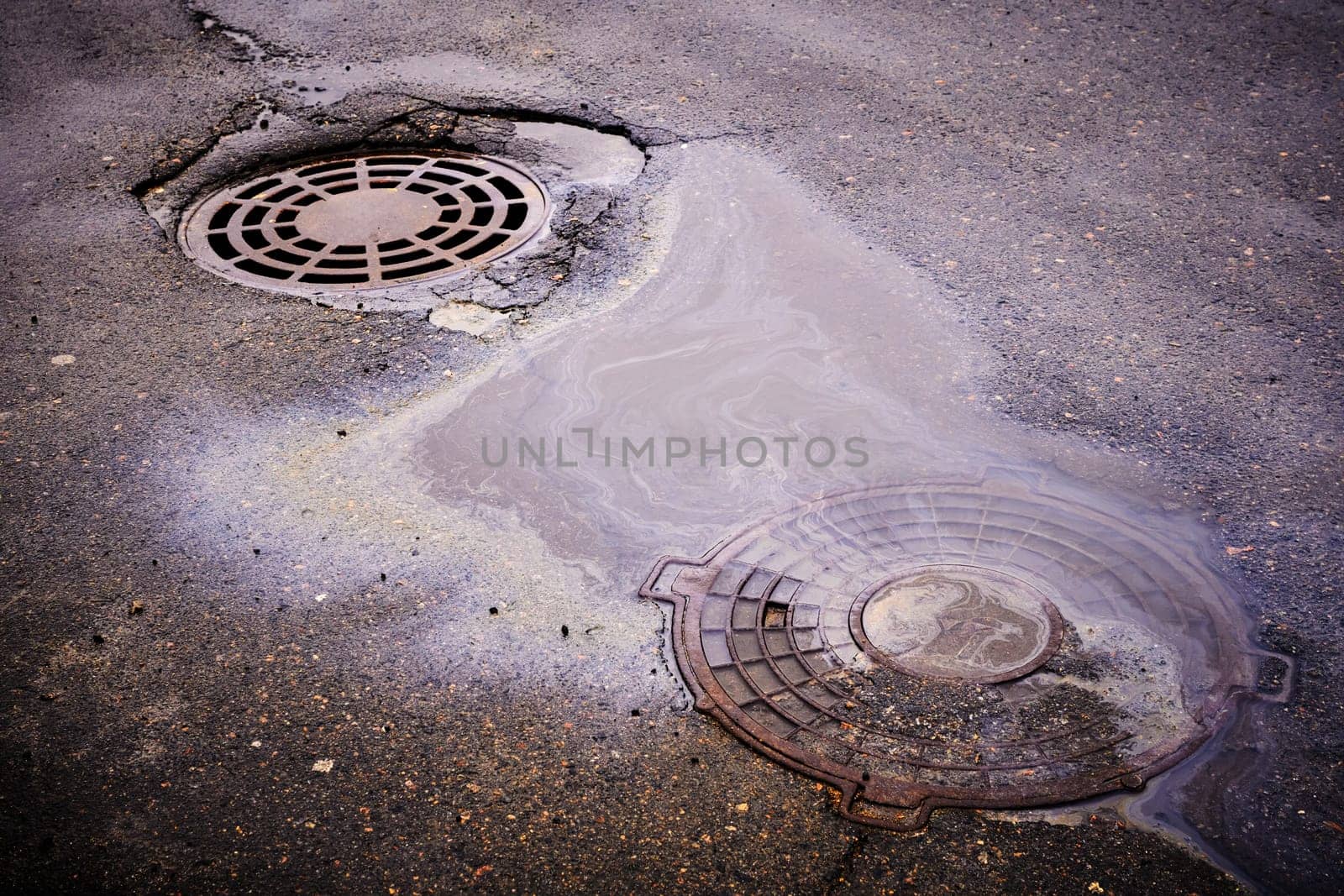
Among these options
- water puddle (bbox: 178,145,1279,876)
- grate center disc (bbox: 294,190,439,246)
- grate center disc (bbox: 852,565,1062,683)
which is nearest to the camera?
water puddle (bbox: 178,145,1279,876)

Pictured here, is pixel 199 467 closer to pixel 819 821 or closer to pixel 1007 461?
pixel 819 821

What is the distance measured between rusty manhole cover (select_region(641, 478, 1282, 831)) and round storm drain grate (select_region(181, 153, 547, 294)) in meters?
2.24

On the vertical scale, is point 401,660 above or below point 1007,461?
below

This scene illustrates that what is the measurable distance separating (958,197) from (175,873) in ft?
13.6

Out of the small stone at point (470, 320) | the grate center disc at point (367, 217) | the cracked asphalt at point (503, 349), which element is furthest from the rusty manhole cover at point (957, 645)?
the grate center disc at point (367, 217)

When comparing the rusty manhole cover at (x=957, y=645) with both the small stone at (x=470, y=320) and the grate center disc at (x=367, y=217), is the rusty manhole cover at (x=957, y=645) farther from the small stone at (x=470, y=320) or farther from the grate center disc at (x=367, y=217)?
the grate center disc at (x=367, y=217)

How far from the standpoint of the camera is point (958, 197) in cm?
514

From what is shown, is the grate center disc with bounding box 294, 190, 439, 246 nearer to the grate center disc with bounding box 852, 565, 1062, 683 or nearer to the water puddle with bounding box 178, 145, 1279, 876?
the water puddle with bounding box 178, 145, 1279, 876

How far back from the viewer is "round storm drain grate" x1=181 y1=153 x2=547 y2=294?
4895 millimetres

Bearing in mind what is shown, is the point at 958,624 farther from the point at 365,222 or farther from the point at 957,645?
the point at 365,222

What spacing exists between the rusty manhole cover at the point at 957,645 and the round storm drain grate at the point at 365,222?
224 cm

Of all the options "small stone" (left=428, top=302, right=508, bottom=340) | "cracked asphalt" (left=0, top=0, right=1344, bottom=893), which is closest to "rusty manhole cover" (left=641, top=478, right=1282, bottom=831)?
"cracked asphalt" (left=0, top=0, right=1344, bottom=893)

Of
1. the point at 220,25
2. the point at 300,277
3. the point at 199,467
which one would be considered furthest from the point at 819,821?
the point at 220,25

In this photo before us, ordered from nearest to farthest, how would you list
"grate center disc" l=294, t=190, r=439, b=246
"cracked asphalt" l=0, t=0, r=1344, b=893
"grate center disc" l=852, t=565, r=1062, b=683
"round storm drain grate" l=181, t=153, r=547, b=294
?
1. "cracked asphalt" l=0, t=0, r=1344, b=893
2. "grate center disc" l=852, t=565, r=1062, b=683
3. "round storm drain grate" l=181, t=153, r=547, b=294
4. "grate center disc" l=294, t=190, r=439, b=246
